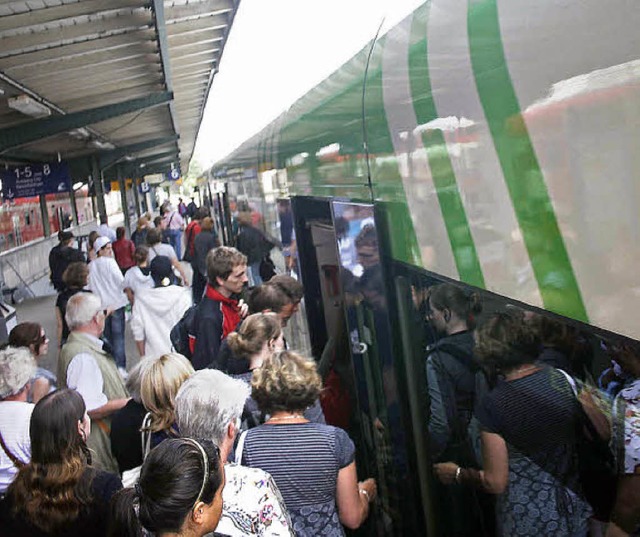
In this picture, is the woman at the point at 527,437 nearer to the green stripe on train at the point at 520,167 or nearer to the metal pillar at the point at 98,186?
the green stripe on train at the point at 520,167

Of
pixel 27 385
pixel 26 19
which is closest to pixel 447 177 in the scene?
pixel 27 385

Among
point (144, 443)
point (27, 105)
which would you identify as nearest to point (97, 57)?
point (27, 105)

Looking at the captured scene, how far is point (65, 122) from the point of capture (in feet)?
Result: 35.9

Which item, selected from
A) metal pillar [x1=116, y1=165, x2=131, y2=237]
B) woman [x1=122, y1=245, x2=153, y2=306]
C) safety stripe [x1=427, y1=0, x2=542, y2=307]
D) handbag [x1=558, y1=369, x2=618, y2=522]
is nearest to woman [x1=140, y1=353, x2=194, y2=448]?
safety stripe [x1=427, y1=0, x2=542, y2=307]

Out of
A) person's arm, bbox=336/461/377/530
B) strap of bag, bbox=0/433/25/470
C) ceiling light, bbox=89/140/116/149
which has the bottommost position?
person's arm, bbox=336/461/377/530

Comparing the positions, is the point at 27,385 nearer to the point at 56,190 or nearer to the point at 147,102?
the point at 147,102

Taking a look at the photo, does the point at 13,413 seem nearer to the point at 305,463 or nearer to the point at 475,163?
the point at 305,463

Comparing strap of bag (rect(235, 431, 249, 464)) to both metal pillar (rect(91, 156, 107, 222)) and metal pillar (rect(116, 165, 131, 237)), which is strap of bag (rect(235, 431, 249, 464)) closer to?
metal pillar (rect(91, 156, 107, 222))

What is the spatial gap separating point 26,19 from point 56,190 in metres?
11.8

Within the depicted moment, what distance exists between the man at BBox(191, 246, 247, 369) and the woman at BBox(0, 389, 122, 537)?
184 centimetres

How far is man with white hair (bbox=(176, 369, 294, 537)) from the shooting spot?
2.12m

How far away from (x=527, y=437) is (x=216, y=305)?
2.87 meters

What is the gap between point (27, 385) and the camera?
3.47m

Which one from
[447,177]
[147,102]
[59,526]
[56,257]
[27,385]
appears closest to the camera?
[447,177]
